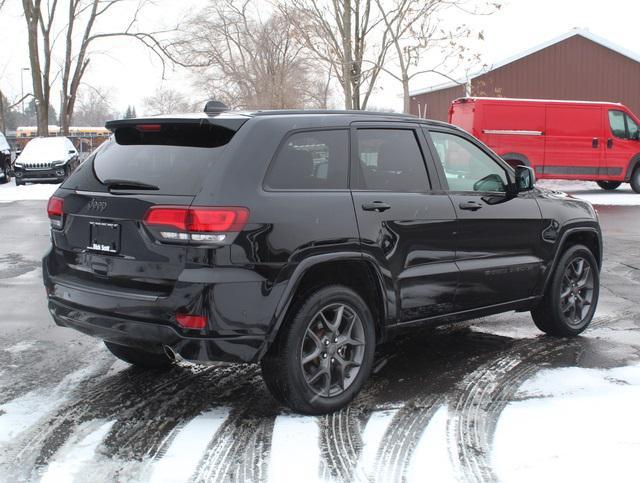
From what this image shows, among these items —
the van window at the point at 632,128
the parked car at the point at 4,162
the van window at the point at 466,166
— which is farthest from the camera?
the parked car at the point at 4,162

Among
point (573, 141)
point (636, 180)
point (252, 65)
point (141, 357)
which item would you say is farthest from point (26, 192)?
point (252, 65)

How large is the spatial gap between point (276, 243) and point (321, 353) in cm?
72

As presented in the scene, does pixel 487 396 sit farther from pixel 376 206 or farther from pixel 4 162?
pixel 4 162

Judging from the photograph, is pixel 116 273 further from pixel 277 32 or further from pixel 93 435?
pixel 277 32

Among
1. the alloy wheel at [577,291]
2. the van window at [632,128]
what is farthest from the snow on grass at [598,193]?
the alloy wheel at [577,291]

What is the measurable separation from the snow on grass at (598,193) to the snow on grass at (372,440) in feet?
A: 43.2

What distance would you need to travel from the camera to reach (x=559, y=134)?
20.0 metres

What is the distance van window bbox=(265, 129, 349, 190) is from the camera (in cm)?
Result: 421

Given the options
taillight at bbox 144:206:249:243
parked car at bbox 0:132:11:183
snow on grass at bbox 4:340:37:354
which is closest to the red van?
snow on grass at bbox 4:340:37:354

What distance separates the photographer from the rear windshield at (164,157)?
407 centimetres

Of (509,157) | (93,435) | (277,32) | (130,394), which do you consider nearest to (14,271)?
(130,394)

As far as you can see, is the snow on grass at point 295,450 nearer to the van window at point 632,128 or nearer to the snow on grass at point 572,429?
the snow on grass at point 572,429

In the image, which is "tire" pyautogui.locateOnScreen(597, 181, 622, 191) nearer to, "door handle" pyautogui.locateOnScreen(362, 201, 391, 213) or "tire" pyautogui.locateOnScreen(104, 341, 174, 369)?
"door handle" pyautogui.locateOnScreen(362, 201, 391, 213)

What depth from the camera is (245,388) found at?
4.83 meters
